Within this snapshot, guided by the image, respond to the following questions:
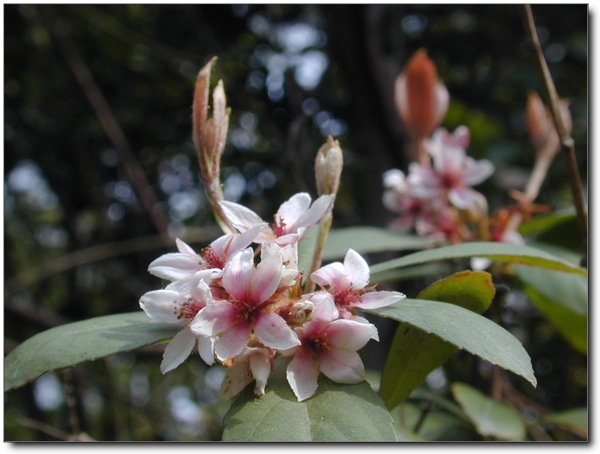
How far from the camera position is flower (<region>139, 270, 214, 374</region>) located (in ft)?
1.90

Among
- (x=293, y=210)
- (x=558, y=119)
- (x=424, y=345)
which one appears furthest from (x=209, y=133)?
(x=558, y=119)

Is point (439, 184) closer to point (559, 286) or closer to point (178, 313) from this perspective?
point (559, 286)

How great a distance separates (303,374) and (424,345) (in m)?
0.17

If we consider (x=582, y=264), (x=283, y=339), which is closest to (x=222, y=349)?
(x=283, y=339)

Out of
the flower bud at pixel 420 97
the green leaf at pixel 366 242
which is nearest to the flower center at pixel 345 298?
the green leaf at pixel 366 242

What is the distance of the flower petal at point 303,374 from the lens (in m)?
0.57

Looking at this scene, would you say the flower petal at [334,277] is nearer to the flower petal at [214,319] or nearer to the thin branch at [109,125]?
the flower petal at [214,319]

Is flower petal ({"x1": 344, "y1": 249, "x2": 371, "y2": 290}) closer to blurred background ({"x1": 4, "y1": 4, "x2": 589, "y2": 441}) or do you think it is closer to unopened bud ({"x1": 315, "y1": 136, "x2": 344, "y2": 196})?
unopened bud ({"x1": 315, "y1": 136, "x2": 344, "y2": 196})

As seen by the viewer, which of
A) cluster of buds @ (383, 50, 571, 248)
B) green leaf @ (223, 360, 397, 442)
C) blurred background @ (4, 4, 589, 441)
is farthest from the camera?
blurred background @ (4, 4, 589, 441)

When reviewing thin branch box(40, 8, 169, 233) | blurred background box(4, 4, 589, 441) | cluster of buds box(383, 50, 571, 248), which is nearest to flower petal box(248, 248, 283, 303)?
cluster of buds box(383, 50, 571, 248)

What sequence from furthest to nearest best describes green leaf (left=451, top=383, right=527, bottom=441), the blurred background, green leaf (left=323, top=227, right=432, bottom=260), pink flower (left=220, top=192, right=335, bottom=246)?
1. the blurred background
2. green leaf (left=323, top=227, right=432, bottom=260)
3. green leaf (left=451, top=383, right=527, bottom=441)
4. pink flower (left=220, top=192, right=335, bottom=246)

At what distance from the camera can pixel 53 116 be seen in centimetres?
224

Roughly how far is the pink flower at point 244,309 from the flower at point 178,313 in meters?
0.02

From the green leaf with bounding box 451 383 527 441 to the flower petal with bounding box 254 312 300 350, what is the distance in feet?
1.67
